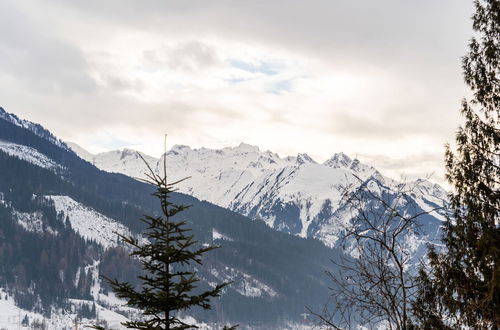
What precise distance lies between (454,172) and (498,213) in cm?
178

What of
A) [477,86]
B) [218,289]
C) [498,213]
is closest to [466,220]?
[498,213]

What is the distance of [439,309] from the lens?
60.7 feet

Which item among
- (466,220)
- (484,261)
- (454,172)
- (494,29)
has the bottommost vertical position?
(484,261)

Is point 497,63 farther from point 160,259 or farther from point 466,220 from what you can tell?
point 160,259

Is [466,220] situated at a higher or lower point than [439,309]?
higher

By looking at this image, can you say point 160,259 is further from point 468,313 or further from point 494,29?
point 494,29

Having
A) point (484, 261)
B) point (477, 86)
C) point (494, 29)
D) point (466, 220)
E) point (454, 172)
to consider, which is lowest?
point (484, 261)

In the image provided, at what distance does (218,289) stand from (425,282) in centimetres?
725

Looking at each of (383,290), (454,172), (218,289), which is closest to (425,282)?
(454,172)

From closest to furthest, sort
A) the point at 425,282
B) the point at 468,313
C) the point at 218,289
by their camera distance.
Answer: the point at 218,289, the point at 468,313, the point at 425,282

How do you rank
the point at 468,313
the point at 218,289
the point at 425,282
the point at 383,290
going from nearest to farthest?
the point at 383,290 < the point at 218,289 < the point at 468,313 < the point at 425,282

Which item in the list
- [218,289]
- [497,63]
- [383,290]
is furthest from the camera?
[497,63]

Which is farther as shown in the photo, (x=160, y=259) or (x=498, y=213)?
(x=498, y=213)

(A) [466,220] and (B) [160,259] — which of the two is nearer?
(B) [160,259]
